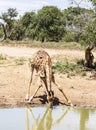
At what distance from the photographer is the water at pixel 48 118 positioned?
39.7 ft

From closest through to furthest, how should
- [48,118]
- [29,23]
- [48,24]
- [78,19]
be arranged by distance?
[48,118] → [78,19] → [48,24] → [29,23]

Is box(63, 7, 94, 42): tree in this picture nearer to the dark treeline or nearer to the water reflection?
the water reflection

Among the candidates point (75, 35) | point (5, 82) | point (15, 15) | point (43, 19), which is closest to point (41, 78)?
point (5, 82)

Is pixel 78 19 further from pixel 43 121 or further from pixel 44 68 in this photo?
pixel 43 121

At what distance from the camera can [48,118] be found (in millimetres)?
13289

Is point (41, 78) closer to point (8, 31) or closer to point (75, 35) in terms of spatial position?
point (75, 35)

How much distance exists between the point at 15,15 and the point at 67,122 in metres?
37.4

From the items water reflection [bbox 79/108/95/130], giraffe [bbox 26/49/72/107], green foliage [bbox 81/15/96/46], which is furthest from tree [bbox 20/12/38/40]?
water reflection [bbox 79/108/95/130]

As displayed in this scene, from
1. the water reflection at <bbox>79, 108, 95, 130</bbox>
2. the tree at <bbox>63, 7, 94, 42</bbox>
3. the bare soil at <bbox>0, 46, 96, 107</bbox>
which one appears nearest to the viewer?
the water reflection at <bbox>79, 108, 95, 130</bbox>

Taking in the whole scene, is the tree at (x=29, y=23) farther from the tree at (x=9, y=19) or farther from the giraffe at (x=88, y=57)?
the giraffe at (x=88, y=57)

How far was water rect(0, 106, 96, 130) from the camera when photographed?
1210cm

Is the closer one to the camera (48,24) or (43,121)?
(43,121)

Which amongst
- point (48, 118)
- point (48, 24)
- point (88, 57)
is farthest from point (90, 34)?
point (48, 24)

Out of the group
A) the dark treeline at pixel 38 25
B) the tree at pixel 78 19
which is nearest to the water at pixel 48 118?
the tree at pixel 78 19
